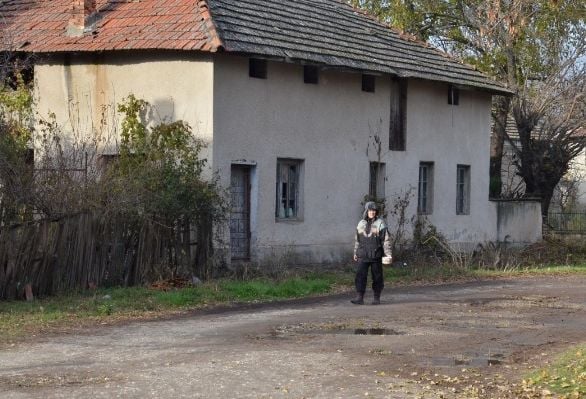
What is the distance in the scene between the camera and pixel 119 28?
22.4 meters

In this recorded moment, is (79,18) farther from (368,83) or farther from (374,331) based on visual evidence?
(374,331)

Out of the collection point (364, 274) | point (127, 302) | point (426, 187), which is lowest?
point (127, 302)

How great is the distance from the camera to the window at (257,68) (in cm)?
2235

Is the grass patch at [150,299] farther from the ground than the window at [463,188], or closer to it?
closer to it

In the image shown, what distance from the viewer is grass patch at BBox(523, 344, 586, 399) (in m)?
10.3

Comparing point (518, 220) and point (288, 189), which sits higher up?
point (288, 189)

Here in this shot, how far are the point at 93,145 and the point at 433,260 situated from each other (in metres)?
8.76

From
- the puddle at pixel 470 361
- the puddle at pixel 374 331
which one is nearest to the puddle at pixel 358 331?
the puddle at pixel 374 331

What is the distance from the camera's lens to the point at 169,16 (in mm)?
22000

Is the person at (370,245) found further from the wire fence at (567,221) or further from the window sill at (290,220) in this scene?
the wire fence at (567,221)

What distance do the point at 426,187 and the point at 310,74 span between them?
5.81 m

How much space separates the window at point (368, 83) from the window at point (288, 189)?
Result: 3025 millimetres

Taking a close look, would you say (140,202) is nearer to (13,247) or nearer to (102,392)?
(13,247)

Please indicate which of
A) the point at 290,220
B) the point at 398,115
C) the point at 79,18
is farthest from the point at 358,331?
the point at 398,115
